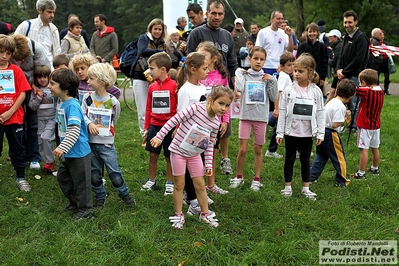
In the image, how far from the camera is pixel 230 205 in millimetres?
5230

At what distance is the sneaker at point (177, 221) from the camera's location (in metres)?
4.57

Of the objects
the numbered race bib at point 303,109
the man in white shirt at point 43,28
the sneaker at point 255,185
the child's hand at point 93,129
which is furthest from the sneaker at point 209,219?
the man in white shirt at point 43,28

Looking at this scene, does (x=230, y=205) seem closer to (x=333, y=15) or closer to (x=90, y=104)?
(x=90, y=104)

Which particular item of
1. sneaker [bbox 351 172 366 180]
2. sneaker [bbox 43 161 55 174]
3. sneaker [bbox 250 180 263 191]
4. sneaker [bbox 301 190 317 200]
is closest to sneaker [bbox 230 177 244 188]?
sneaker [bbox 250 180 263 191]

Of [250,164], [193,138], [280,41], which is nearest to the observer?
[193,138]

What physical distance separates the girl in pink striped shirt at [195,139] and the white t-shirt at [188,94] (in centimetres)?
30

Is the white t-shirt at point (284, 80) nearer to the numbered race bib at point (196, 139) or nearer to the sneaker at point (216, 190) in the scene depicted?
the sneaker at point (216, 190)

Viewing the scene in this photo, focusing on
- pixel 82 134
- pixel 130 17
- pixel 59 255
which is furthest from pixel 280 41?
pixel 130 17

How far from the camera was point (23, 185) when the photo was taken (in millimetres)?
5688

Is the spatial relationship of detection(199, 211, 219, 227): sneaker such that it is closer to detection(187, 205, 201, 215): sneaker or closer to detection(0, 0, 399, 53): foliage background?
detection(187, 205, 201, 215): sneaker

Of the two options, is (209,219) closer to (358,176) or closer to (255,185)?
(255,185)

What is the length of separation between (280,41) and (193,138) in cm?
505

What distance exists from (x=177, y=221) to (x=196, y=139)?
84 centimetres

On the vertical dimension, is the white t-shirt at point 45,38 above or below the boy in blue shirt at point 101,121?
above
